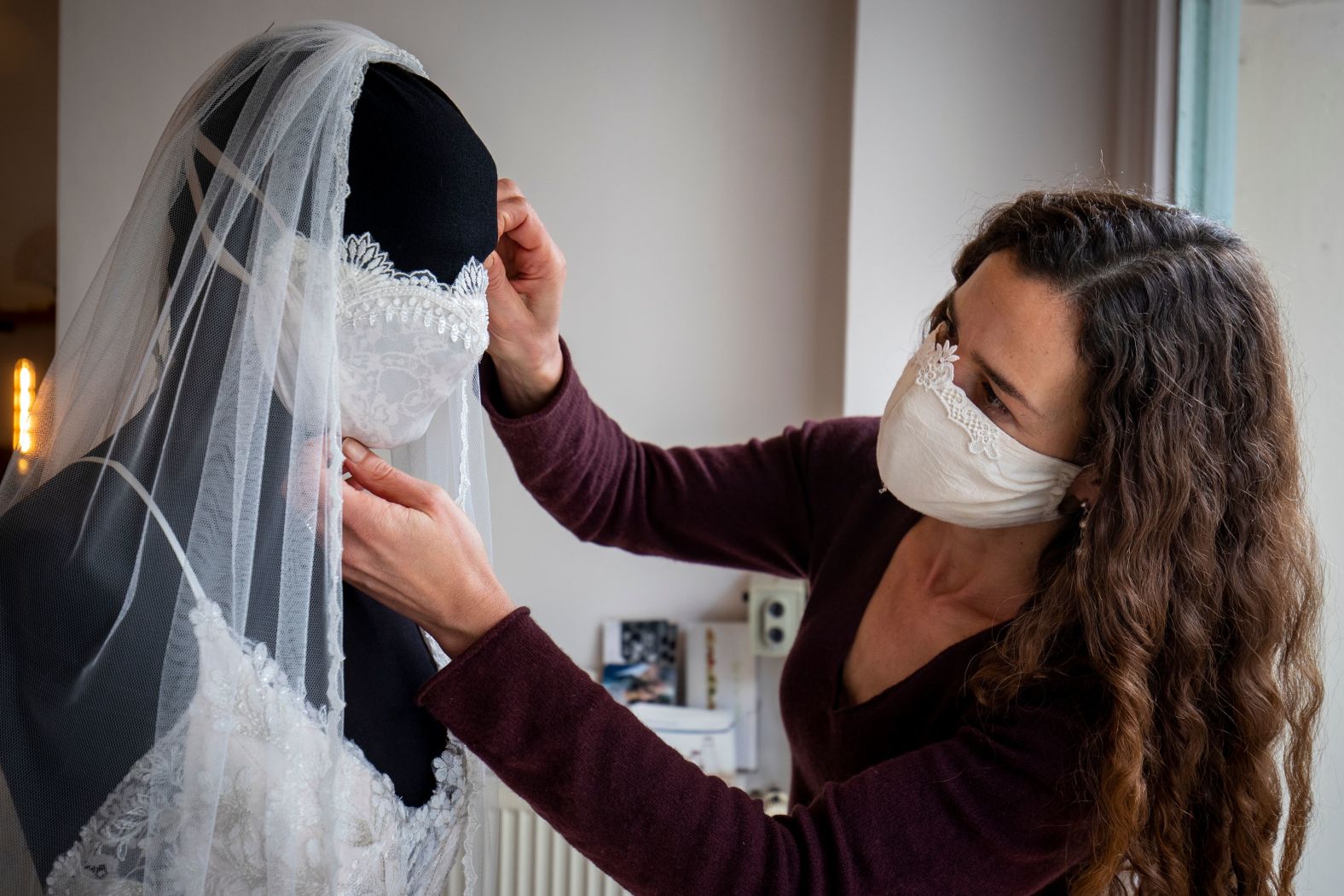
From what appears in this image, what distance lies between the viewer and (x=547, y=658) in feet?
2.87

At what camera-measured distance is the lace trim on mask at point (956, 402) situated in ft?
3.36

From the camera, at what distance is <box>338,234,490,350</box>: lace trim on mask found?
766 mm

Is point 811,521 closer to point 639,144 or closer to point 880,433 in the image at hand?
point 880,433

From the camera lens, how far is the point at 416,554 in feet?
2.73

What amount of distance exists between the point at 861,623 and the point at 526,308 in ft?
1.80

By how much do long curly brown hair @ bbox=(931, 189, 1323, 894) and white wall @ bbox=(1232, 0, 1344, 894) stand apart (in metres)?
0.52

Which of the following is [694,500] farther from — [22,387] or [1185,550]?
[22,387]

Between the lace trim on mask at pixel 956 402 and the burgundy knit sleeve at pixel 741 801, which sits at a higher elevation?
the lace trim on mask at pixel 956 402

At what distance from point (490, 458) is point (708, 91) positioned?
0.94m

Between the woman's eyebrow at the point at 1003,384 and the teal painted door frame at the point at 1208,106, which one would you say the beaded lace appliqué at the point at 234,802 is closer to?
the woman's eyebrow at the point at 1003,384

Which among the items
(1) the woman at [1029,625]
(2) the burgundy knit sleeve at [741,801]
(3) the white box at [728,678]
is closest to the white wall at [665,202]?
(3) the white box at [728,678]

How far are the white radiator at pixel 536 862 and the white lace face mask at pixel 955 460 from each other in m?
1.27

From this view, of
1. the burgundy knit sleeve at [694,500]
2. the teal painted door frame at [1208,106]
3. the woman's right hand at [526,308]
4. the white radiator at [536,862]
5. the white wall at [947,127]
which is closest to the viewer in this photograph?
the woman's right hand at [526,308]

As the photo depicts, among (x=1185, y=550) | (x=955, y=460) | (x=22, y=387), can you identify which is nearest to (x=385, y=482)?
(x=955, y=460)
